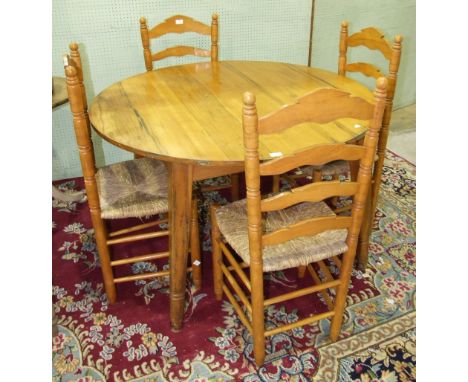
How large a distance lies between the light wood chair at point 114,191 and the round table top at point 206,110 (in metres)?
0.12

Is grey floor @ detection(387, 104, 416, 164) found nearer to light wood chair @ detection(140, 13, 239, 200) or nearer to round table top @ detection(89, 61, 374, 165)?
round table top @ detection(89, 61, 374, 165)

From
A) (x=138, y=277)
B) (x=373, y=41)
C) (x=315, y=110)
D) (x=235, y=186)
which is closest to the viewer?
(x=315, y=110)

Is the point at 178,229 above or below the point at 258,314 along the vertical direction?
above

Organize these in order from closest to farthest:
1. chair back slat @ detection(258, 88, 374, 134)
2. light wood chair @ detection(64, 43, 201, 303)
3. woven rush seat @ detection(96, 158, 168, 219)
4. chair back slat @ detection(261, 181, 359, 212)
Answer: chair back slat @ detection(258, 88, 374, 134), chair back slat @ detection(261, 181, 359, 212), light wood chair @ detection(64, 43, 201, 303), woven rush seat @ detection(96, 158, 168, 219)

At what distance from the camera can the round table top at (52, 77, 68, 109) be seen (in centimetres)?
211

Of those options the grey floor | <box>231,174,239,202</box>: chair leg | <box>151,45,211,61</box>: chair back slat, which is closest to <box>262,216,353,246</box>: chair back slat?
<box>231,174,239,202</box>: chair leg

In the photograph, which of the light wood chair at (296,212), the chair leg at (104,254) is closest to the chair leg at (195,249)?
the light wood chair at (296,212)

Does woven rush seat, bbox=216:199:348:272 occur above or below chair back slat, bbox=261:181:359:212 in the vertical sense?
below

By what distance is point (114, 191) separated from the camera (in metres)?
1.82

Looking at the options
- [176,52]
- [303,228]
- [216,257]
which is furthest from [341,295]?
[176,52]

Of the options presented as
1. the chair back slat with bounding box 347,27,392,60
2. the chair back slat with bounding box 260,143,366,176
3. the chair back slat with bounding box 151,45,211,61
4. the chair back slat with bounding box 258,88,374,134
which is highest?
the chair back slat with bounding box 347,27,392,60

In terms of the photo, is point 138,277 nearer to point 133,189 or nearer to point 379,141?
point 133,189

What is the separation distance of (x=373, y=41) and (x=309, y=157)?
1129mm

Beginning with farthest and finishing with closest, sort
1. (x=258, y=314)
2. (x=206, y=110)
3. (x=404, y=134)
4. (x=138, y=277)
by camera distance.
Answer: (x=404, y=134) → (x=138, y=277) → (x=206, y=110) → (x=258, y=314)
